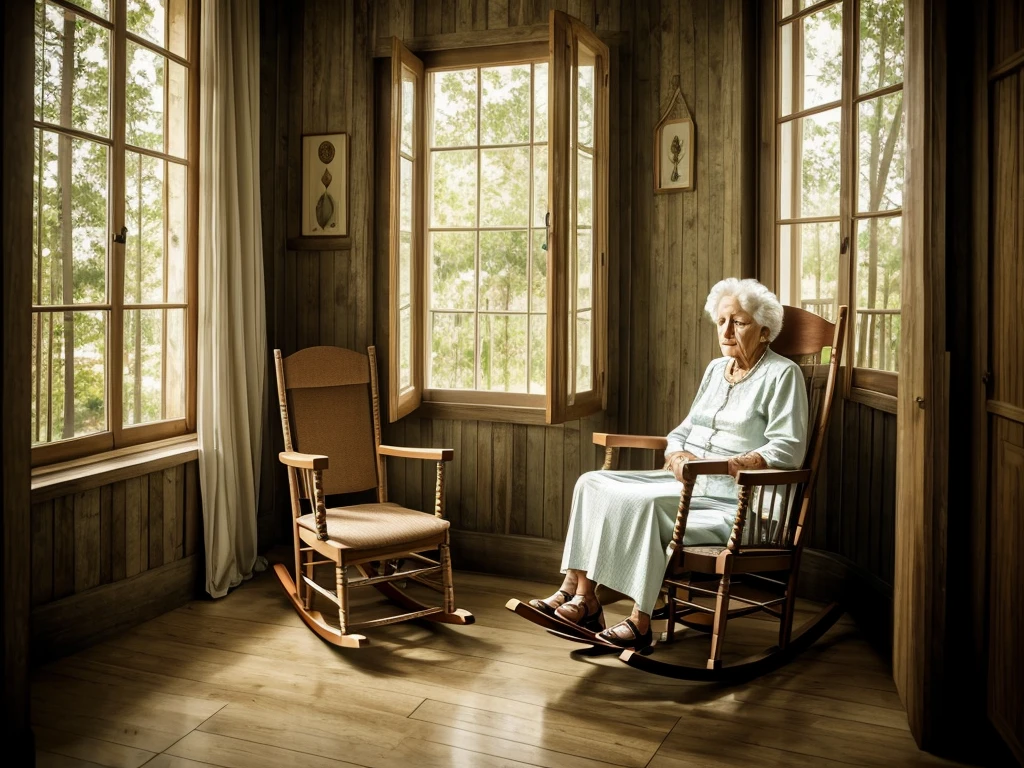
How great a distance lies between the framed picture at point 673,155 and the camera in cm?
392

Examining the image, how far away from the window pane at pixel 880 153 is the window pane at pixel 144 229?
2.90m

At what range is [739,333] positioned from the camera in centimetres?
335

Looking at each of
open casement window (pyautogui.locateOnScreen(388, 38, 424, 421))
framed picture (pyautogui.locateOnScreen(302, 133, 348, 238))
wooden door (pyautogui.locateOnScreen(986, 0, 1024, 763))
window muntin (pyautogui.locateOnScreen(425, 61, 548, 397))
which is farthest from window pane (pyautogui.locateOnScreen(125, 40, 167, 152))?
wooden door (pyautogui.locateOnScreen(986, 0, 1024, 763))

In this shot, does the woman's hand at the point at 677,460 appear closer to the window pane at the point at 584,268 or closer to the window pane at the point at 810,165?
the window pane at the point at 584,268

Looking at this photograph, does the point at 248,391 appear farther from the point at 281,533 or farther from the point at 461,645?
the point at 461,645

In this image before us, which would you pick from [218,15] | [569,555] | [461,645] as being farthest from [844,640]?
[218,15]

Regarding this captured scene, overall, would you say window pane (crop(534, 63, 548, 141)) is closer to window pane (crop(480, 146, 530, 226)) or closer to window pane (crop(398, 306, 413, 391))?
window pane (crop(480, 146, 530, 226))

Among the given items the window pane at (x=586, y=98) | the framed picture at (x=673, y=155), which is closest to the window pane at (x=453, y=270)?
the window pane at (x=586, y=98)

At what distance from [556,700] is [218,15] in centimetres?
317

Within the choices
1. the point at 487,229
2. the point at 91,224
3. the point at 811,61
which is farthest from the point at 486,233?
the point at 91,224

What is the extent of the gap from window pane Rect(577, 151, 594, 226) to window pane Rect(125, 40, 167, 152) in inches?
71.2

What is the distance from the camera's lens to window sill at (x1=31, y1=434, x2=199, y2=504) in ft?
10.0

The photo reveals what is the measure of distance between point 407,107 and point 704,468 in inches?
89.1

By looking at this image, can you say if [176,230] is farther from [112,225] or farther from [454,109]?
[454,109]
